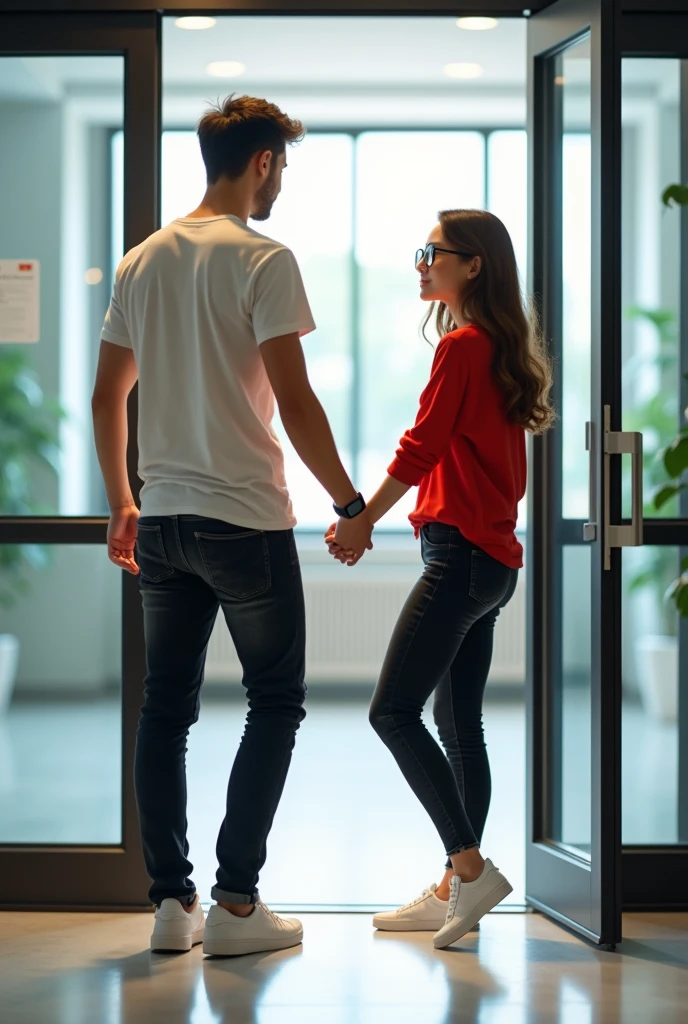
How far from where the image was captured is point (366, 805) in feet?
12.6

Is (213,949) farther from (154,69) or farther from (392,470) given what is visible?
(154,69)

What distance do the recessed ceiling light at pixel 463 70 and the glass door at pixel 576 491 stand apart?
293 centimetres

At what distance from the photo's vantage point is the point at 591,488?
2.48 metres

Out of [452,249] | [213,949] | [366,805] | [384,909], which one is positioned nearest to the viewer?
[213,949]

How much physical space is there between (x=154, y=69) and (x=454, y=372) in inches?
42.7

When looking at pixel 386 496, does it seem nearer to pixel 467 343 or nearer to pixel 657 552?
pixel 467 343

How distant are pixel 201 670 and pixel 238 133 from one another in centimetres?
109

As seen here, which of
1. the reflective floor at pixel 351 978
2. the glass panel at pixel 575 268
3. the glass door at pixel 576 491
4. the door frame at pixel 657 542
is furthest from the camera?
the door frame at pixel 657 542

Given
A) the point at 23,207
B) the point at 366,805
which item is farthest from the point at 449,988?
the point at 23,207

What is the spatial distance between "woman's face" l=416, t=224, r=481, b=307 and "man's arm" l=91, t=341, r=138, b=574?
0.66 m

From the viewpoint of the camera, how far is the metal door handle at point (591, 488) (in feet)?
8.03

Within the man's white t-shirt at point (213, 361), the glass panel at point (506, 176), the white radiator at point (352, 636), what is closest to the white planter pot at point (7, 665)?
the man's white t-shirt at point (213, 361)

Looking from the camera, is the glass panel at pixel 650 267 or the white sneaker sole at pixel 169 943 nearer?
the white sneaker sole at pixel 169 943

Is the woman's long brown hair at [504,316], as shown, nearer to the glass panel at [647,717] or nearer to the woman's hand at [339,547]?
the woman's hand at [339,547]
